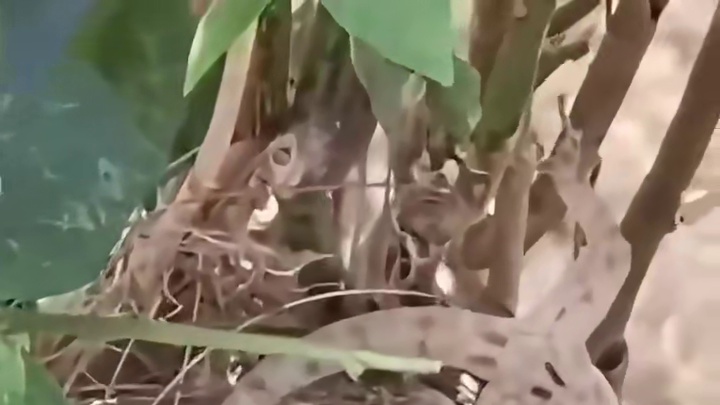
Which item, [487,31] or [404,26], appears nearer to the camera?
[404,26]

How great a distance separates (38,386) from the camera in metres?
0.27

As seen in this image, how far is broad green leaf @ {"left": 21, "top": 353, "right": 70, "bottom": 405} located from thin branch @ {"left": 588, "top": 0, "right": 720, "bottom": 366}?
21cm

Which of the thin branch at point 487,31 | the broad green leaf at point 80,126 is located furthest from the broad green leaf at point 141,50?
the thin branch at point 487,31

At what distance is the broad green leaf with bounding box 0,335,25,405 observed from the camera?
0.26m

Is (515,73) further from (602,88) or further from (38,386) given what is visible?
(38,386)

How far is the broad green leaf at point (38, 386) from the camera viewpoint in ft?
0.89

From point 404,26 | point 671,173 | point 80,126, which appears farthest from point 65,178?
point 671,173

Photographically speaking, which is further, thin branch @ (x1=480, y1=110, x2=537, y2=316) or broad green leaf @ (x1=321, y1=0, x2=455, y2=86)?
thin branch @ (x1=480, y1=110, x2=537, y2=316)

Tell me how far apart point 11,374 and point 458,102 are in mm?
162

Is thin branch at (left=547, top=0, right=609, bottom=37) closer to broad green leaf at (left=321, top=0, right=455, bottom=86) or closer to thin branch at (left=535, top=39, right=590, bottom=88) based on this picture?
thin branch at (left=535, top=39, right=590, bottom=88)

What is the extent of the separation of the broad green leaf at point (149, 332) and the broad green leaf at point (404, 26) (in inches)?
4.3

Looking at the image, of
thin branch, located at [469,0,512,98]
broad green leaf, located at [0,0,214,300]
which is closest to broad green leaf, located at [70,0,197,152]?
broad green leaf, located at [0,0,214,300]

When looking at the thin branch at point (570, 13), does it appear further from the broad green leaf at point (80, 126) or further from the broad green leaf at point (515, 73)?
the broad green leaf at point (80, 126)

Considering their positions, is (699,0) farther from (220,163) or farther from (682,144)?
(220,163)
